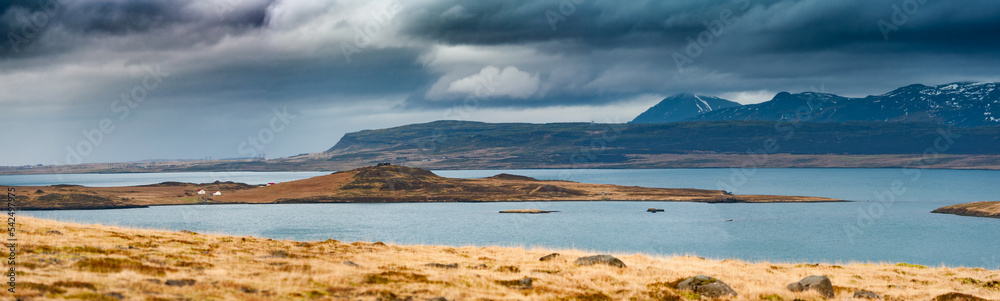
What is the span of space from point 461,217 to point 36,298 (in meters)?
136

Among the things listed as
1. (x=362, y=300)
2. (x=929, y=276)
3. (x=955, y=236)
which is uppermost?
(x=362, y=300)

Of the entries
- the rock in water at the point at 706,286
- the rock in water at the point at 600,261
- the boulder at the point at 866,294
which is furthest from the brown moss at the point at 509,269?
the boulder at the point at 866,294

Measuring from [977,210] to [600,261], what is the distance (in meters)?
160

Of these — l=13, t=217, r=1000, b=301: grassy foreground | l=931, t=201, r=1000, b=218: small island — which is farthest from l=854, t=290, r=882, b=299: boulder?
l=931, t=201, r=1000, b=218: small island

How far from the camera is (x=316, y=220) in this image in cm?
14875

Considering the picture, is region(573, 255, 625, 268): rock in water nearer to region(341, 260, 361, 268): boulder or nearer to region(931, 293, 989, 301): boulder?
region(341, 260, 361, 268): boulder

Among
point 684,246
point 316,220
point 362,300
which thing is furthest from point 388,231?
point 362,300

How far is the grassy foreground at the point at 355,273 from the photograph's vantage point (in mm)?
21938

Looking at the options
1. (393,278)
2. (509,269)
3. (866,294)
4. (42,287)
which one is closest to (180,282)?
(42,287)

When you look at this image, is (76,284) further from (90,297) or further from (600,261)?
(600,261)

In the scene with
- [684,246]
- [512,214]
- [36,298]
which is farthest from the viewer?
[512,214]

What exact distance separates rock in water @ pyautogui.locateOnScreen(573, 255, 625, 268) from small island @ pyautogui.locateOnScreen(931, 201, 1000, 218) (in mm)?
153862

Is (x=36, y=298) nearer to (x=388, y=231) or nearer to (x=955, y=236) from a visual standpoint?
(x=388, y=231)

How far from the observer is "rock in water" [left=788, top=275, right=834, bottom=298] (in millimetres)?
29180
